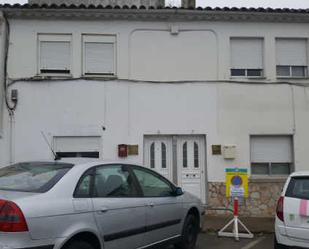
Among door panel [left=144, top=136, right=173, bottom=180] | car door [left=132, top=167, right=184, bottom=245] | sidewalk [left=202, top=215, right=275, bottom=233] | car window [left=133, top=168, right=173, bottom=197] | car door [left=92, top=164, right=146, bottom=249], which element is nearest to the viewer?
car door [left=92, top=164, right=146, bottom=249]

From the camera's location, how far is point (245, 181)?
10375mm

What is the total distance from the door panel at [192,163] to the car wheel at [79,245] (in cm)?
799

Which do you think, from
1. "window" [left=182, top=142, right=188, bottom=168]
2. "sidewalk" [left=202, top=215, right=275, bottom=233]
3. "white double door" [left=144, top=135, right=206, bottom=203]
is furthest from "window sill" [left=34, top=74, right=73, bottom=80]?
"sidewalk" [left=202, top=215, right=275, bottom=233]

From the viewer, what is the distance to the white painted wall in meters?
13.2

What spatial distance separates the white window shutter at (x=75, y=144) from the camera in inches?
522

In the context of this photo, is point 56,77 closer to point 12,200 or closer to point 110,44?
point 110,44

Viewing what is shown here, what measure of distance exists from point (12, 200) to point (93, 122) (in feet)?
27.0

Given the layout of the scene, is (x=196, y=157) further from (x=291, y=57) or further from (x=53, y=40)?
(x=53, y=40)

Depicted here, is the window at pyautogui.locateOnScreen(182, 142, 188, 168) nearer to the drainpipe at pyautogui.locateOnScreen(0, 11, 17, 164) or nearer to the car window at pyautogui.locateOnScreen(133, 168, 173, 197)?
the drainpipe at pyautogui.locateOnScreen(0, 11, 17, 164)

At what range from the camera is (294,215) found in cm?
719

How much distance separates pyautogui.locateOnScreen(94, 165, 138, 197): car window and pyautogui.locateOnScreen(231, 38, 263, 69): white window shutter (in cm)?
802

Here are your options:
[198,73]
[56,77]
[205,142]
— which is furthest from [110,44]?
[205,142]

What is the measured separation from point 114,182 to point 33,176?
3.74ft

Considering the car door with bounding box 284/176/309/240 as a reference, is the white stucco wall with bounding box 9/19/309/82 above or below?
above
